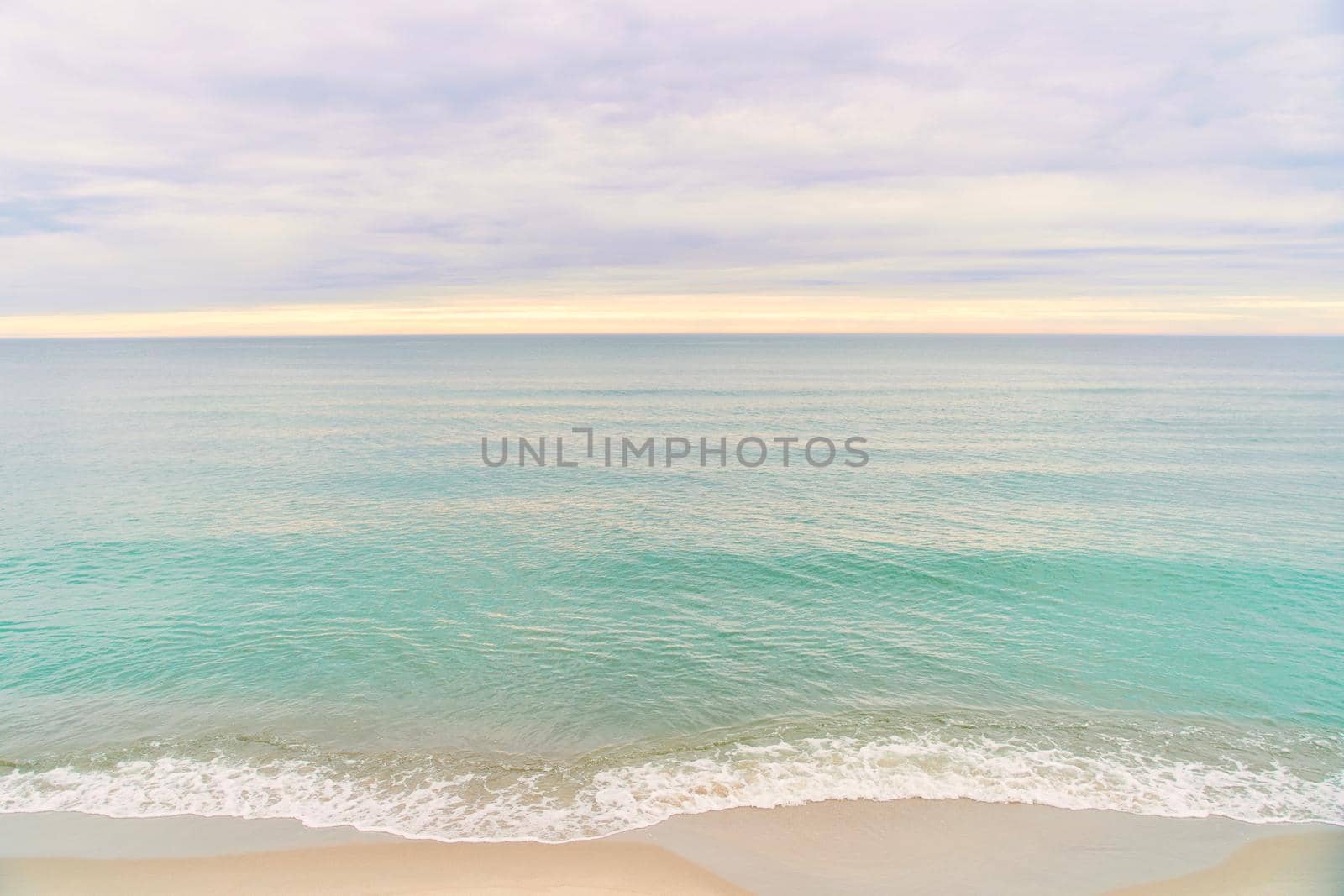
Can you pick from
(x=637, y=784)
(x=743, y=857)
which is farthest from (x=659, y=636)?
(x=743, y=857)

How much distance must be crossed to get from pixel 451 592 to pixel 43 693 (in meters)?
13.7

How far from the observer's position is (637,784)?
1925cm

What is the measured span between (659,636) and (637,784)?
8982 mm

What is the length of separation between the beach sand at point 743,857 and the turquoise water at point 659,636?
0.72 m

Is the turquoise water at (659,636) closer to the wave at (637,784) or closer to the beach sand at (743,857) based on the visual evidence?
the wave at (637,784)

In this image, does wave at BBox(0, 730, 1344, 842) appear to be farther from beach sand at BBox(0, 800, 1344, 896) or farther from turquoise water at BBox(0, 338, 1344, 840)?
beach sand at BBox(0, 800, 1344, 896)

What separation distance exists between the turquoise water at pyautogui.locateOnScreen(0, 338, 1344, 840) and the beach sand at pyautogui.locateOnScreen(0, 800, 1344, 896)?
0.72m

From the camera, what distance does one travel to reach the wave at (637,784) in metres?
18.0

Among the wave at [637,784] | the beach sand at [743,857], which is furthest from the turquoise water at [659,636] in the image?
the beach sand at [743,857]

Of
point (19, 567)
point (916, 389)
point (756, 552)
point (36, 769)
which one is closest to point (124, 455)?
point (19, 567)

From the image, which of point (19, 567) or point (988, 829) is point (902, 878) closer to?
point (988, 829)

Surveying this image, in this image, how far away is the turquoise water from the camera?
19484 mm

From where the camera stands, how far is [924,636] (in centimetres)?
2775

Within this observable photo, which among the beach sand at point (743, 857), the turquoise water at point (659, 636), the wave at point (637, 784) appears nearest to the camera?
the beach sand at point (743, 857)
